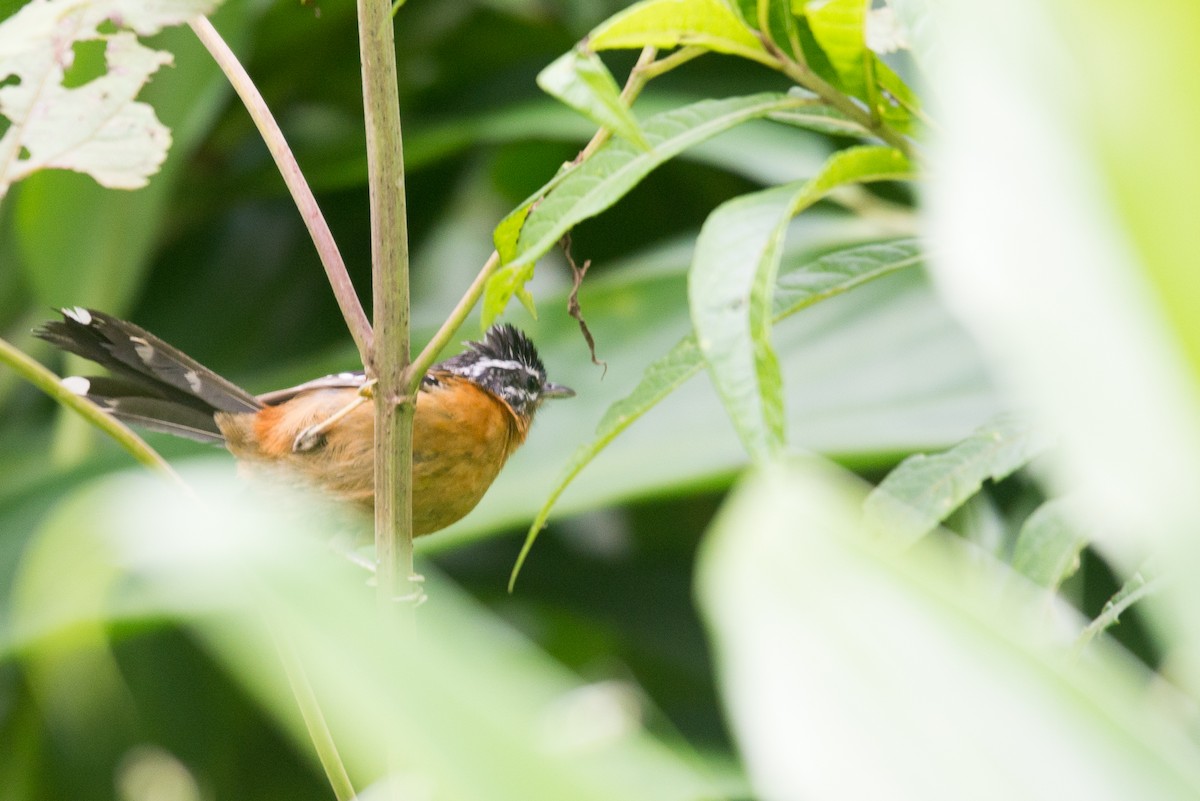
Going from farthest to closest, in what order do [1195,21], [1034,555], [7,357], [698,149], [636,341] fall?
[698,149], [636,341], [1034,555], [7,357], [1195,21]

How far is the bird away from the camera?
6.07ft

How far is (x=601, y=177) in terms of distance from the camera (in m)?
0.78

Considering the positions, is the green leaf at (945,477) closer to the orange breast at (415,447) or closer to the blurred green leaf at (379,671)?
the blurred green leaf at (379,671)

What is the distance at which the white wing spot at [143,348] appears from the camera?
1675 mm

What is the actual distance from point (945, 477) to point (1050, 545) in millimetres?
111

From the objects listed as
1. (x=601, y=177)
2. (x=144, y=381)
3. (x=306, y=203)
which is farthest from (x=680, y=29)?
(x=144, y=381)

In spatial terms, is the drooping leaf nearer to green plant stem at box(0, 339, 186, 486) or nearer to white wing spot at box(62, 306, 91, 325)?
green plant stem at box(0, 339, 186, 486)

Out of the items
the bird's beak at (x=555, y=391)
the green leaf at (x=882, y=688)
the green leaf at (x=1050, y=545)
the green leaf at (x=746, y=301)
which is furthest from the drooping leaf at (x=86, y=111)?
the bird's beak at (x=555, y=391)

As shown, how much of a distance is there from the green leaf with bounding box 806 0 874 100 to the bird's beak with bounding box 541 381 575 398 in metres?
1.45

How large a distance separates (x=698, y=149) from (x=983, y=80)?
86.6 inches

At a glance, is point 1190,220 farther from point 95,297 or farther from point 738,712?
point 95,297

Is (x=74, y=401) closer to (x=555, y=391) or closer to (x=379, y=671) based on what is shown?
(x=379, y=671)

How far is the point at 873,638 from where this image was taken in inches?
11.9

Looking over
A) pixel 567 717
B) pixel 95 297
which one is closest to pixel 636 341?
pixel 95 297
